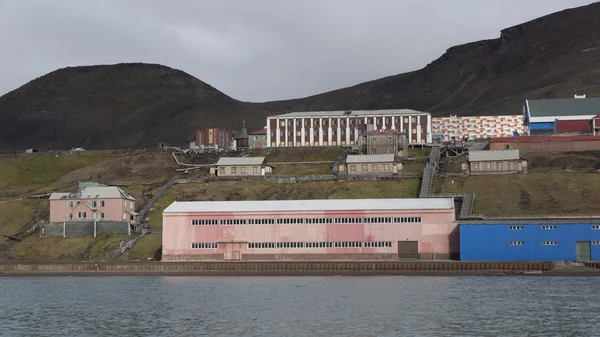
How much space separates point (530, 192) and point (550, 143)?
109ft

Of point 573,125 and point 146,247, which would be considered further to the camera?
point 573,125

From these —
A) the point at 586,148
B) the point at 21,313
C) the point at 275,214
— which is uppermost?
the point at 586,148

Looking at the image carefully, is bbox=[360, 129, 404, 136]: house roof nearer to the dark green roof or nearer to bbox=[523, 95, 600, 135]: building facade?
bbox=[523, 95, 600, 135]: building facade

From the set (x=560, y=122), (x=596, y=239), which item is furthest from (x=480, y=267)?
(x=560, y=122)

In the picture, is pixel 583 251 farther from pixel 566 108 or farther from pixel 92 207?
pixel 566 108

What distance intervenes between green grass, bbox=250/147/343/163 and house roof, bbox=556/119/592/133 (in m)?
42.1

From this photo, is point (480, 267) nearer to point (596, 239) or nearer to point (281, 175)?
point (596, 239)

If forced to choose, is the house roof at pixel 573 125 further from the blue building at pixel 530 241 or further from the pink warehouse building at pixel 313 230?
the blue building at pixel 530 241

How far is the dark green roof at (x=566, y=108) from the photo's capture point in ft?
568

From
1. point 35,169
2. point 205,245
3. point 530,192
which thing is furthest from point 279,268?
point 35,169

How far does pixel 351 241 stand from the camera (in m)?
112

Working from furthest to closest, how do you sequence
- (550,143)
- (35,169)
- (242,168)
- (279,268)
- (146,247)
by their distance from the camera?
(35,169), (550,143), (242,168), (146,247), (279,268)

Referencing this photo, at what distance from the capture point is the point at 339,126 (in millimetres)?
190000

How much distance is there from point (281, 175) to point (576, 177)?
169 ft
